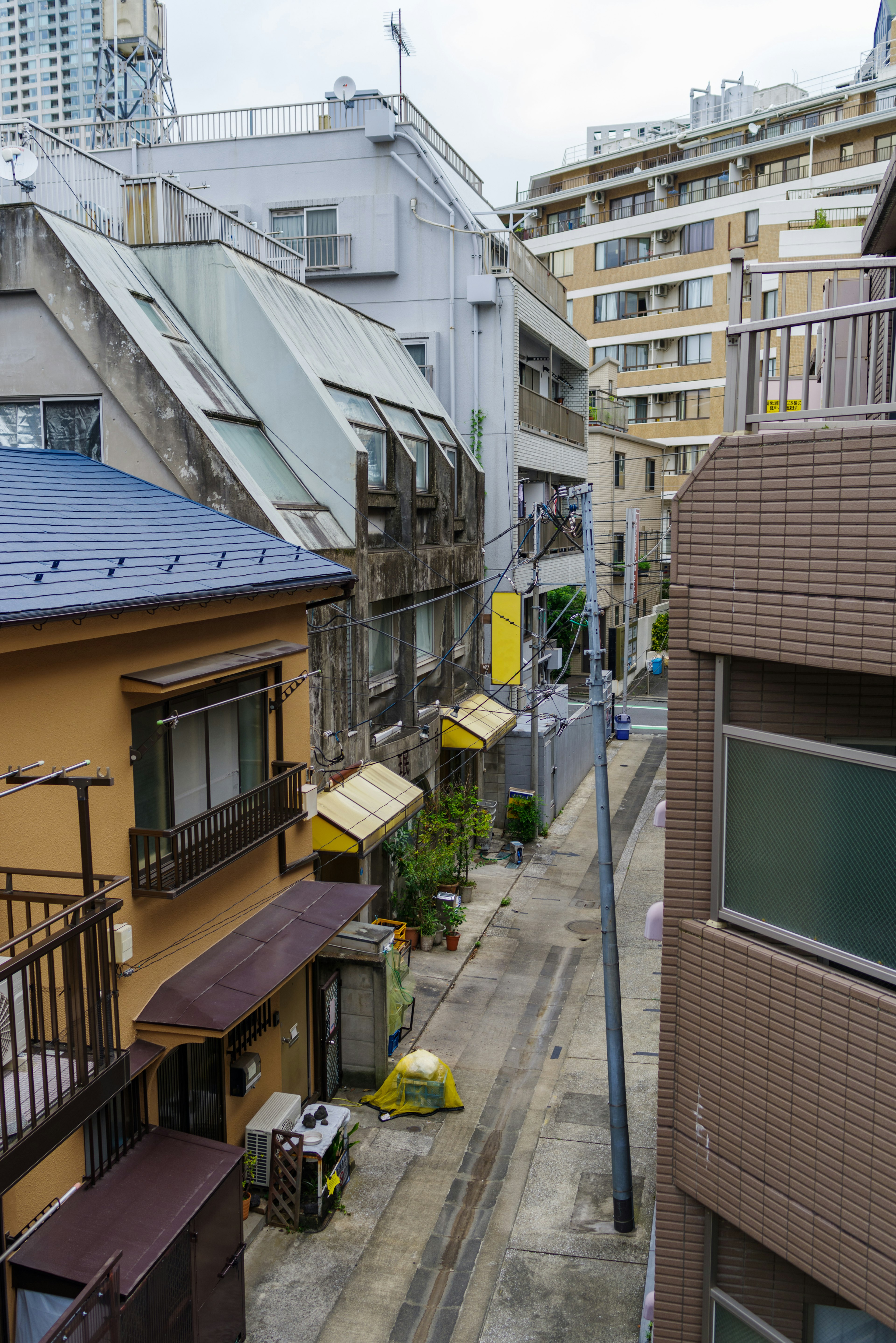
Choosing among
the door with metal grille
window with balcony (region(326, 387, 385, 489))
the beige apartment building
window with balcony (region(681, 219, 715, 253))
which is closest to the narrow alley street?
the door with metal grille

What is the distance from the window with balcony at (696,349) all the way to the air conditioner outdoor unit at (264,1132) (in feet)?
170

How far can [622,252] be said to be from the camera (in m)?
59.6

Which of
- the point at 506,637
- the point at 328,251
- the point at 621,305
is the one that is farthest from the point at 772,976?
the point at 621,305

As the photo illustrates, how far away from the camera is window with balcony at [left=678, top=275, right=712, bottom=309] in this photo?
56.1 meters

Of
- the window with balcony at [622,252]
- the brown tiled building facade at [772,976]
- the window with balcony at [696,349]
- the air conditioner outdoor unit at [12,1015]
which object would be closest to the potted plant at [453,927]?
the air conditioner outdoor unit at [12,1015]

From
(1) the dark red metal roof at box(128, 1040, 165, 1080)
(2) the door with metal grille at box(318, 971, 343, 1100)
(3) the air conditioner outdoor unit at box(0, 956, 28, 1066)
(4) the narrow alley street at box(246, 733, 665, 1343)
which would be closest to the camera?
(3) the air conditioner outdoor unit at box(0, 956, 28, 1066)

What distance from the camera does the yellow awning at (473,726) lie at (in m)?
23.7

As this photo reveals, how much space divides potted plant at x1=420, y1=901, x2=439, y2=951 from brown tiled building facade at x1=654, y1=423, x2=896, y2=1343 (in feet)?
44.8

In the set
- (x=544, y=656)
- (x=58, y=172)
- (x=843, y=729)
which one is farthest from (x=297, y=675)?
(x=544, y=656)

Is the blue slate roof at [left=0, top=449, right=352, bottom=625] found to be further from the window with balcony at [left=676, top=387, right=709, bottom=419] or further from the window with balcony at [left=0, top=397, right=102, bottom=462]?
the window with balcony at [left=676, top=387, right=709, bottom=419]

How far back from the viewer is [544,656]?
31844 mm

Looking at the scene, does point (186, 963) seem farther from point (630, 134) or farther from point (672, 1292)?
point (630, 134)

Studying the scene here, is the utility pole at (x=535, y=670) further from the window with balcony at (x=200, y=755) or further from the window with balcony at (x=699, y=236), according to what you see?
the window with balcony at (x=699, y=236)

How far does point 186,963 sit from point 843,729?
803 centimetres
